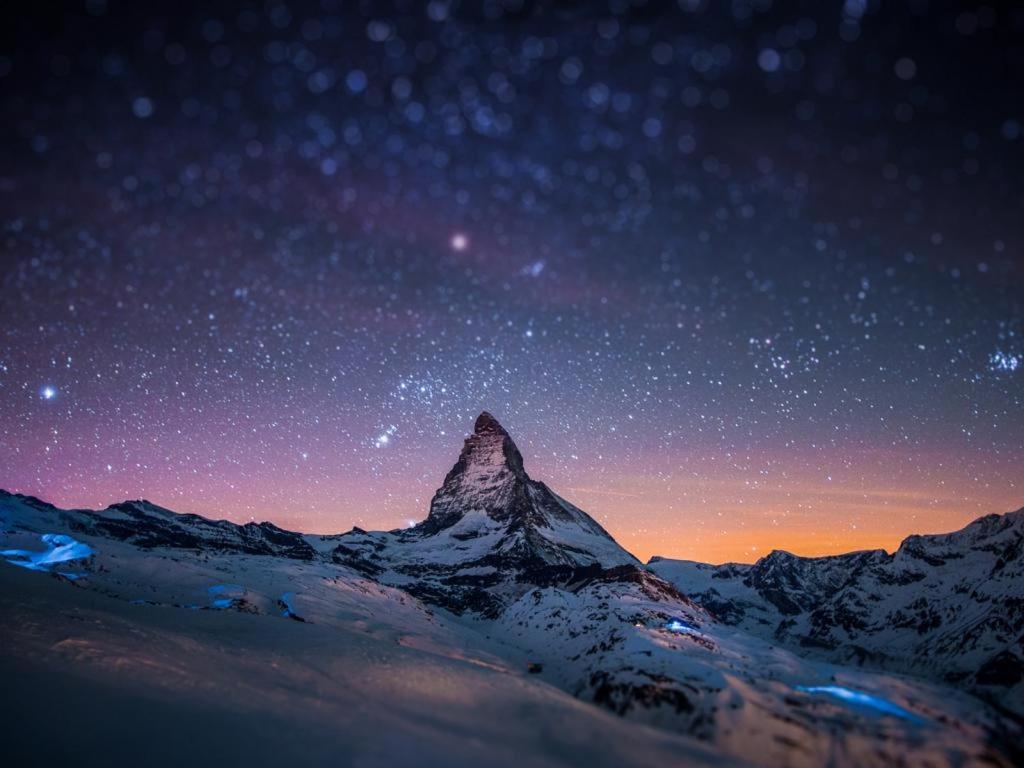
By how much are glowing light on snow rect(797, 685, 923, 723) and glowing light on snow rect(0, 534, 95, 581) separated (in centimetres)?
7523

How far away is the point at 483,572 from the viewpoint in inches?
5787

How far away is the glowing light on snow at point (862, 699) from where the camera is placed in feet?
98.5

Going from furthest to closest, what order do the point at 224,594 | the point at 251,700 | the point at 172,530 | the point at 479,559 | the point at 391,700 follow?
the point at 479,559 < the point at 172,530 < the point at 224,594 < the point at 391,700 < the point at 251,700

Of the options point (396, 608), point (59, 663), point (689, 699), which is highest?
point (59, 663)

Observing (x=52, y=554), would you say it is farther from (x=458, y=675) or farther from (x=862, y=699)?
(x=862, y=699)

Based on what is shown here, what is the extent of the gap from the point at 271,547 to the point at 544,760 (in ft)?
525

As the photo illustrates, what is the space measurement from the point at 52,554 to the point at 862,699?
86947 mm

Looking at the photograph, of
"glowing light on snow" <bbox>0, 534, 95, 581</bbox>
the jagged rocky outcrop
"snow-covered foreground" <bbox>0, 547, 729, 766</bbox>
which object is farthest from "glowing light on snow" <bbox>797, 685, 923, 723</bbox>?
the jagged rocky outcrop

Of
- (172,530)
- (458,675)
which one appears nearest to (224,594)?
(458,675)

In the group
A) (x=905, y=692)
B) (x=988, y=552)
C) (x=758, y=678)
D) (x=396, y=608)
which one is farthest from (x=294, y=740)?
(x=988, y=552)

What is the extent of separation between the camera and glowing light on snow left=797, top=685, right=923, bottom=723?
30016 mm

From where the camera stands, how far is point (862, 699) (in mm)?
32469

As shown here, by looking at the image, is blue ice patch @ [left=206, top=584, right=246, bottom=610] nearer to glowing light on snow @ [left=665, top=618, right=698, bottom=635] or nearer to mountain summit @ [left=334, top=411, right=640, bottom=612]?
glowing light on snow @ [left=665, top=618, right=698, bottom=635]

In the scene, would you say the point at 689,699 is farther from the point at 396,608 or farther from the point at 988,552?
the point at 988,552
